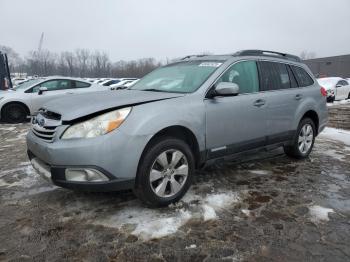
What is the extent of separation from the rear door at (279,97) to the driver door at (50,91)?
21.6 feet

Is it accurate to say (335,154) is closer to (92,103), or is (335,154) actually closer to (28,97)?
(92,103)

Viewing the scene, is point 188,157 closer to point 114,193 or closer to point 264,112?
point 114,193

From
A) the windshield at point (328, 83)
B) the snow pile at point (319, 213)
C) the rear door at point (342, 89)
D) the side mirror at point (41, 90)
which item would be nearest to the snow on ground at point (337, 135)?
the snow pile at point (319, 213)

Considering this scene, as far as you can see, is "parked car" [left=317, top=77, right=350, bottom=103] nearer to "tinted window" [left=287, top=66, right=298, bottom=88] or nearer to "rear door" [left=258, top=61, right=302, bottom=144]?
"tinted window" [left=287, top=66, right=298, bottom=88]

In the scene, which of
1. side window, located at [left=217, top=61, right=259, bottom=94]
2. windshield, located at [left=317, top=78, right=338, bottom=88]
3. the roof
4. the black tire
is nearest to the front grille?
side window, located at [left=217, top=61, right=259, bottom=94]

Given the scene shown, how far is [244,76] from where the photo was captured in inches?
172

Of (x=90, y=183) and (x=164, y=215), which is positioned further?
(x=164, y=215)

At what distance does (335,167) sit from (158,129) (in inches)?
130

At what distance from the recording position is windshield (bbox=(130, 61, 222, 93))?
13.0 feet

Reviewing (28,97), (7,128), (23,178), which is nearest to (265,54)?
(23,178)

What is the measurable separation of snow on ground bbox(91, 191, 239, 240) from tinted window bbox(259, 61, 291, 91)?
1.75m

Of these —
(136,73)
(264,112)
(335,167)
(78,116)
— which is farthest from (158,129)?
(136,73)

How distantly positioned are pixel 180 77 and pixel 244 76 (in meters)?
0.86

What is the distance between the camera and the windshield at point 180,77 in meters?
3.95
